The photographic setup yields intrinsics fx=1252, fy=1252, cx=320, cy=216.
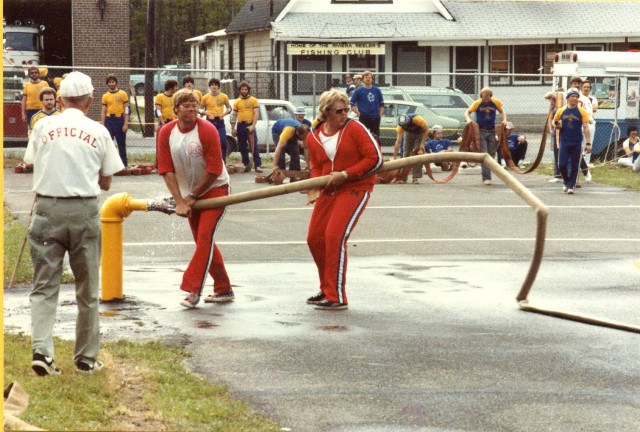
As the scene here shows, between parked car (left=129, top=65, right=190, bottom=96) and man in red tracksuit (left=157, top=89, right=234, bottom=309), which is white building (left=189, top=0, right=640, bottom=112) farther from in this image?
man in red tracksuit (left=157, top=89, right=234, bottom=309)

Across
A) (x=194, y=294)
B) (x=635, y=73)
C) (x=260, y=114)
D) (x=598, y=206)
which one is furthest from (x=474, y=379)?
(x=635, y=73)

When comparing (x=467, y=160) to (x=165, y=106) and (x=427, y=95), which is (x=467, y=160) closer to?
(x=165, y=106)

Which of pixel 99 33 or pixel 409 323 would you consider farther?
pixel 99 33

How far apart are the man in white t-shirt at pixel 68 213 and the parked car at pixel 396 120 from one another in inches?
870

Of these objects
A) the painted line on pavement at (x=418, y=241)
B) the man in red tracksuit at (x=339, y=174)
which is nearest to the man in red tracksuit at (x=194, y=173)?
the man in red tracksuit at (x=339, y=174)

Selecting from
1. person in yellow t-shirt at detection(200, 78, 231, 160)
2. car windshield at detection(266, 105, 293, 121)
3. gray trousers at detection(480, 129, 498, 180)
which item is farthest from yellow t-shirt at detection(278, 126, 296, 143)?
car windshield at detection(266, 105, 293, 121)

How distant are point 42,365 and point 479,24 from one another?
42911mm

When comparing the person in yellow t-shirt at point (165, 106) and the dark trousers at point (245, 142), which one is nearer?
the person in yellow t-shirt at point (165, 106)

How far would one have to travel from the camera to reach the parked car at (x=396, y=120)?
3025 cm

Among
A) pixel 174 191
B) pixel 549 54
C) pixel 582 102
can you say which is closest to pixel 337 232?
pixel 174 191

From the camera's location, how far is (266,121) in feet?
92.1

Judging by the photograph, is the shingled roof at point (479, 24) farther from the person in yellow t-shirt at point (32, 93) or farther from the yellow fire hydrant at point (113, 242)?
the yellow fire hydrant at point (113, 242)

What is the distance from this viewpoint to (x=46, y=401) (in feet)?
21.1

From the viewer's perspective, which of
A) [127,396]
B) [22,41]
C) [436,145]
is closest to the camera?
[127,396]
